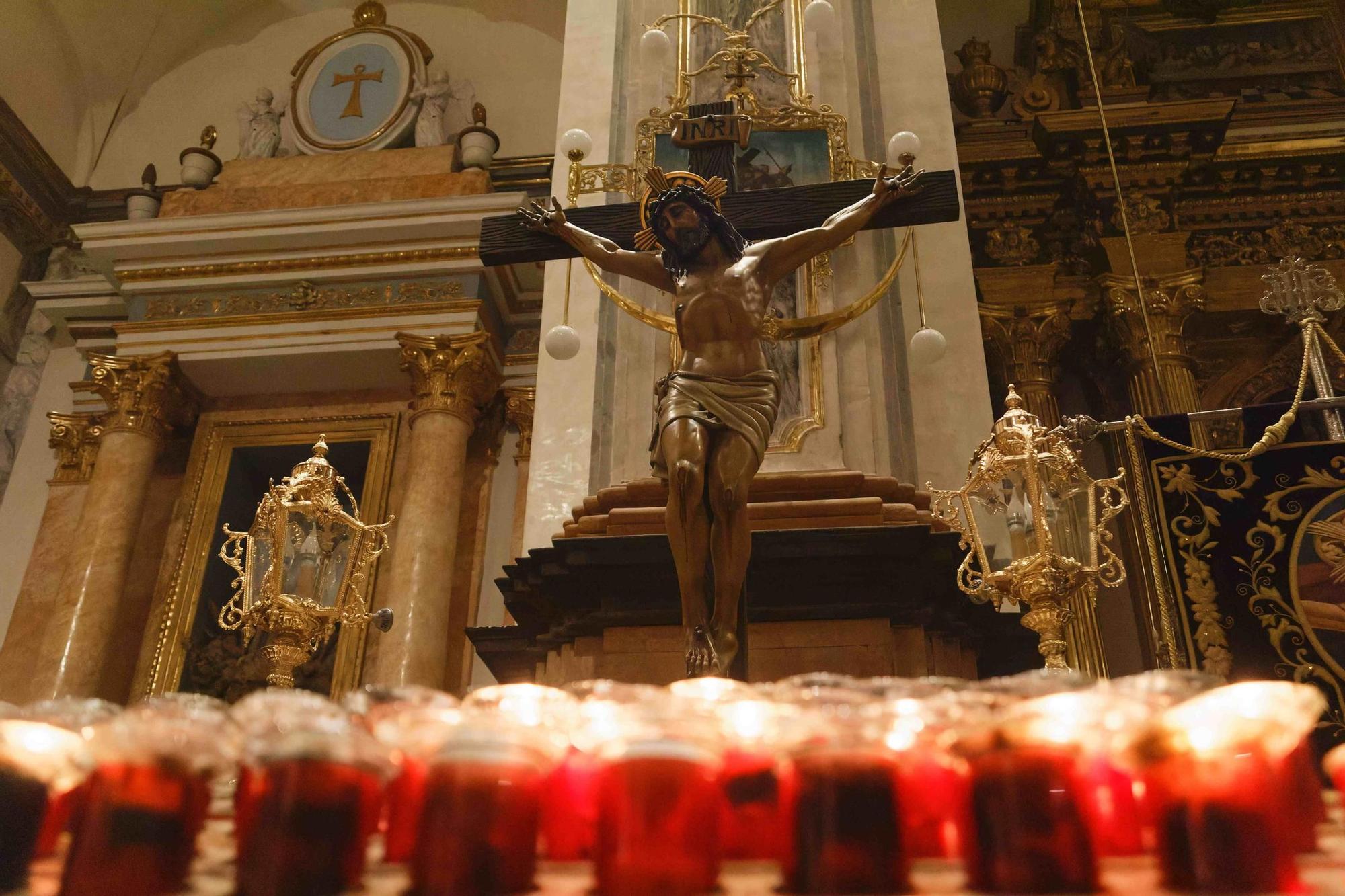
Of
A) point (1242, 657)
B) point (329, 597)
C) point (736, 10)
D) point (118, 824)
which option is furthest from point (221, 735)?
point (736, 10)

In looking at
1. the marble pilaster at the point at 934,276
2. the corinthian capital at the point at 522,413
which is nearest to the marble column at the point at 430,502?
the corinthian capital at the point at 522,413

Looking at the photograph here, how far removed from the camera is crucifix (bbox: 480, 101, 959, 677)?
102 inches

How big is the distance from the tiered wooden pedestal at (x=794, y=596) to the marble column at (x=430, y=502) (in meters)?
3.61

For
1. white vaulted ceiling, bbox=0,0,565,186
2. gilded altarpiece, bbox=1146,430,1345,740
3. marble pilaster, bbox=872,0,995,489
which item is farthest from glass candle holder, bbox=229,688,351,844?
white vaulted ceiling, bbox=0,0,565,186

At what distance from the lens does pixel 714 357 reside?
109 inches

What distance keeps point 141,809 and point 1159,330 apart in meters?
7.50

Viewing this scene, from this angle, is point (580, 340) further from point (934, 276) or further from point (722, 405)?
point (722, 405)

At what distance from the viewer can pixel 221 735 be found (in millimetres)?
810

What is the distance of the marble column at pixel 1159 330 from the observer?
7.12 meters

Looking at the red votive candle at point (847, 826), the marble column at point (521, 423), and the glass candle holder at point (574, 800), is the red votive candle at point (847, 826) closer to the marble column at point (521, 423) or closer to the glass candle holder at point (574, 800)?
the glass candle holder at point (574, 800)

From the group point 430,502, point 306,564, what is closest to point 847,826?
point 306,564

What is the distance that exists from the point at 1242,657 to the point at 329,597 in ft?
10.6

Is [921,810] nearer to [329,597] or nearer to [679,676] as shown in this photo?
[679,676]

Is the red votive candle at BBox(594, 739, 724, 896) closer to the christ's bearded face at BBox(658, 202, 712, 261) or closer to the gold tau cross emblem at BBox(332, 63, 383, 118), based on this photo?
the christ's bearded face at BBox(658, 202, 712, 261)
